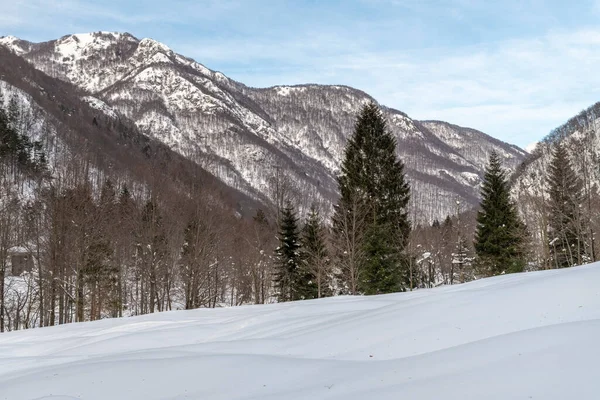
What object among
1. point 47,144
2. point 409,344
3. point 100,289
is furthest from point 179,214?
point 47,144

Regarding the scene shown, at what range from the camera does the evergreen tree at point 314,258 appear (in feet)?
92.9

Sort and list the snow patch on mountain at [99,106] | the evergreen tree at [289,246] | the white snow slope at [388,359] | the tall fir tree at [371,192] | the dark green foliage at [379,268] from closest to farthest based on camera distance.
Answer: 1. the white snow slope at [388,359]
2. the dark green foliage at [379,268]
3. the tall fir tree at [371,192]
4. the evergreen tree at [289,246]
5. the snow patch on mountain at [99,106]

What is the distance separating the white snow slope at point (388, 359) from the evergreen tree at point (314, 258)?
1528cm

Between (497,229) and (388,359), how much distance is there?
2686 centimetres

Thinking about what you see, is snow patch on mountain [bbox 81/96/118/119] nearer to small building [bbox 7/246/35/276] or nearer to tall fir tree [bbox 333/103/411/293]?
small building [bbox 7/246/35/276]

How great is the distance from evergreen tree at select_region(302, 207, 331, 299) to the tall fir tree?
1375 millimetres

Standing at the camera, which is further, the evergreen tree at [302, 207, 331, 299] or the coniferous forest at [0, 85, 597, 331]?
the evergreen tree at [302, 207, 331, 299]

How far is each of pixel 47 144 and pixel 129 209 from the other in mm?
92437

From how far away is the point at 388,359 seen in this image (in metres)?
7.58

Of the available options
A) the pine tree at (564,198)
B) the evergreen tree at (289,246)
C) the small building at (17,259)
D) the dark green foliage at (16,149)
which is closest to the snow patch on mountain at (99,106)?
the dark green foliage at (16,149)

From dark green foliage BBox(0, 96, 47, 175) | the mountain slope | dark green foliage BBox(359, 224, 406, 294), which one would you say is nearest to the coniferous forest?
dark green foliage BBox(359, 224, 406, 294)

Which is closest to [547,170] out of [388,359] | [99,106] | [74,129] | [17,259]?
[388,359]

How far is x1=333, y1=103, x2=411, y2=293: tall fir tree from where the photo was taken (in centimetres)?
2514

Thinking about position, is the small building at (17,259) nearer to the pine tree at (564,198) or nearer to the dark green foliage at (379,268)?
the dark green foliage at (379,268)
